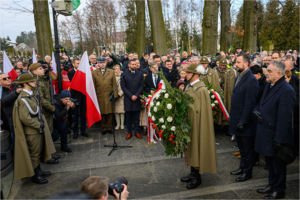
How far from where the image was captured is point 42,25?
12.8 m

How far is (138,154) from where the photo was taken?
19.4 feet

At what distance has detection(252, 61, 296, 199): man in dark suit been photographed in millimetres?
3574

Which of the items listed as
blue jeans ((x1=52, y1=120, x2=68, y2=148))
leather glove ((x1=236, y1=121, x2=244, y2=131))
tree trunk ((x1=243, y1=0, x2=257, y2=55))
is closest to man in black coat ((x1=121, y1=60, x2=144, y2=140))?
blue jeans ((x1=52, y1=120, x2=68, y2=148))

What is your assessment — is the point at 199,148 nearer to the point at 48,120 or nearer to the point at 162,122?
the point at 162,122

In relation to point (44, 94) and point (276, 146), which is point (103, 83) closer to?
point (44, 94)

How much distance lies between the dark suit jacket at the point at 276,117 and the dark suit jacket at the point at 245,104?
297mm

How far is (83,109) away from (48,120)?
6.85 feet

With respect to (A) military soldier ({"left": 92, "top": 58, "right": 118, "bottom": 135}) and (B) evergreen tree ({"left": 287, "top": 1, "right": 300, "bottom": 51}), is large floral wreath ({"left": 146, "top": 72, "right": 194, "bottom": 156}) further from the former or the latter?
(B) evergreen tree ({"left": 287, "top": 1, "right": 300, "bottom": 51})

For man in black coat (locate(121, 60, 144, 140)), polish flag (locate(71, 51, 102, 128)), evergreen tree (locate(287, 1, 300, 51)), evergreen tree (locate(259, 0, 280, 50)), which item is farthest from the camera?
evergreen tree (locate(259, 0, 280, 50))

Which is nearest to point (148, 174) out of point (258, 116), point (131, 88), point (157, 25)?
point (258, 116)

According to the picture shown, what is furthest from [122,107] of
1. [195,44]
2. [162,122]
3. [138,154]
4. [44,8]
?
[195,44]

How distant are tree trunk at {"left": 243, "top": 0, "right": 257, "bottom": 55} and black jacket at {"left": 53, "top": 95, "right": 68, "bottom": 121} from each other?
1558 centimetres

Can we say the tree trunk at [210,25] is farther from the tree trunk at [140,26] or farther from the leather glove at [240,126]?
the leather glove at [240,126]

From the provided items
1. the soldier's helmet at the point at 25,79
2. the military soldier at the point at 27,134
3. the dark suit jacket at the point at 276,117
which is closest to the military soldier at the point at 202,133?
the dark suit jacket at the point at 276,117
